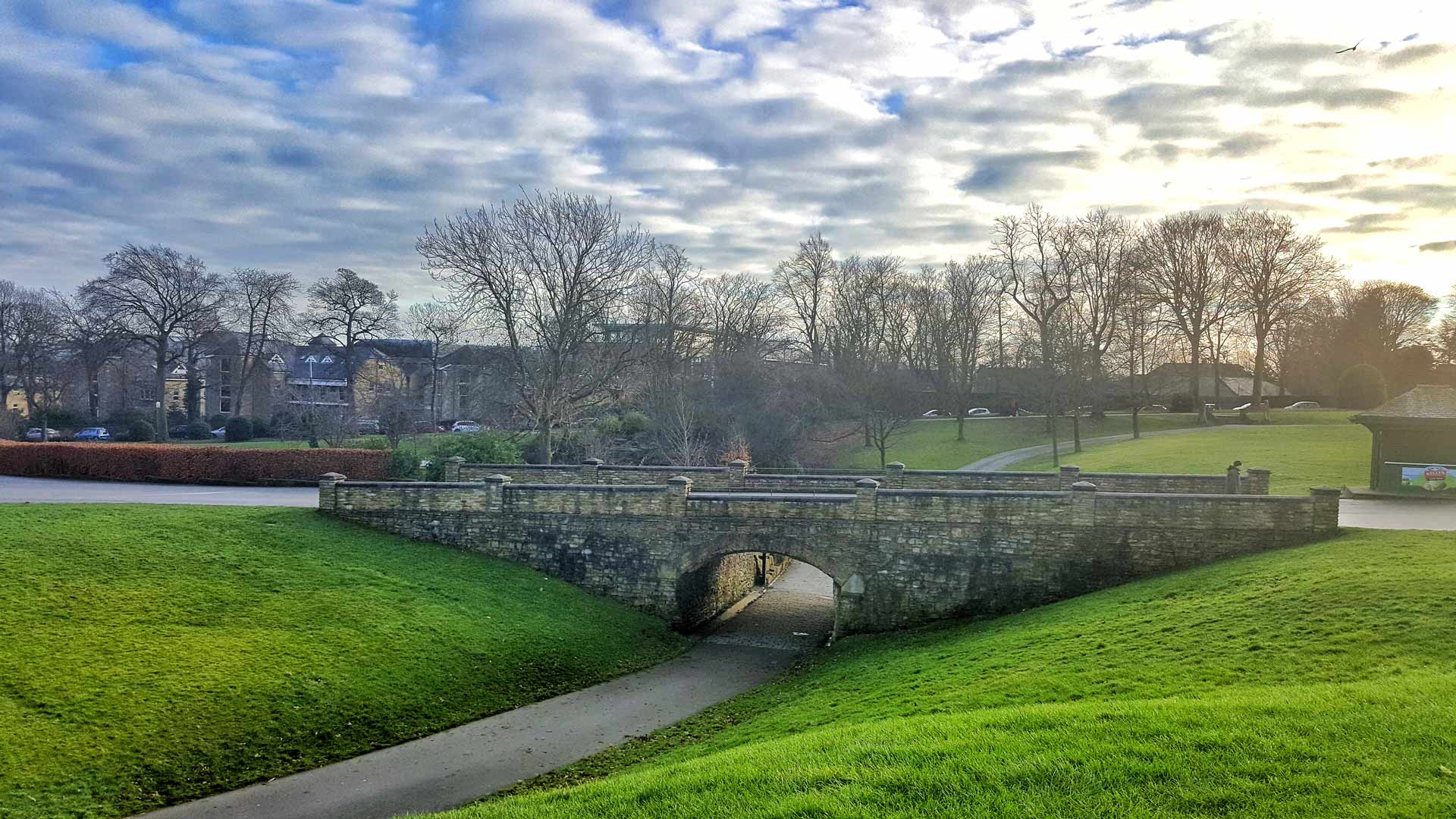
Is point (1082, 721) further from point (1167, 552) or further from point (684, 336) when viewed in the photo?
point (684, 336)

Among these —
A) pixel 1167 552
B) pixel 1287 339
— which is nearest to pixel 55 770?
pixel 1167 552

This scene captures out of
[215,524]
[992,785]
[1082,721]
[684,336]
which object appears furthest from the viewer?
[684,336]

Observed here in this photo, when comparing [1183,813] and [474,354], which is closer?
[1183,813]

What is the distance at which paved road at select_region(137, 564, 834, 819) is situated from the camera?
32.6 ft

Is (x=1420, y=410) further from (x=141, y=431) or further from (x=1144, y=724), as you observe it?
(x=141, y=431)

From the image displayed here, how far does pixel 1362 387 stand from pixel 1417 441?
122 feet

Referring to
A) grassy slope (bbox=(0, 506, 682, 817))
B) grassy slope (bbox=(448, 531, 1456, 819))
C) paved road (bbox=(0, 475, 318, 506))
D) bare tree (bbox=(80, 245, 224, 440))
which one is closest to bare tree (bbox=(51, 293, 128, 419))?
bare tree (bbox=(80, 245, 224, 440))

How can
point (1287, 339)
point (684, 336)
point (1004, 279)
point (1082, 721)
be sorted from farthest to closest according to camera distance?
point (1287, 339)
point (1004, 279)
point (684, 336)
point (1082, 721)

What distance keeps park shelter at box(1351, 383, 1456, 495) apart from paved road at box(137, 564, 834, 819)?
17230mm

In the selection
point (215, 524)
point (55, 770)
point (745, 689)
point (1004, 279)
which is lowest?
point (745, 689)

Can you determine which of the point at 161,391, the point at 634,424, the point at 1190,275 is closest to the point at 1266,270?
the point at 1190,275

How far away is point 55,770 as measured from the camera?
941cm

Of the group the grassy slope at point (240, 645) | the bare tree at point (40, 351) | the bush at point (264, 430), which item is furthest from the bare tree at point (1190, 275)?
the bare tree at point (40, 351)

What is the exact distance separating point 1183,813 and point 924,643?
10364 millimetres
